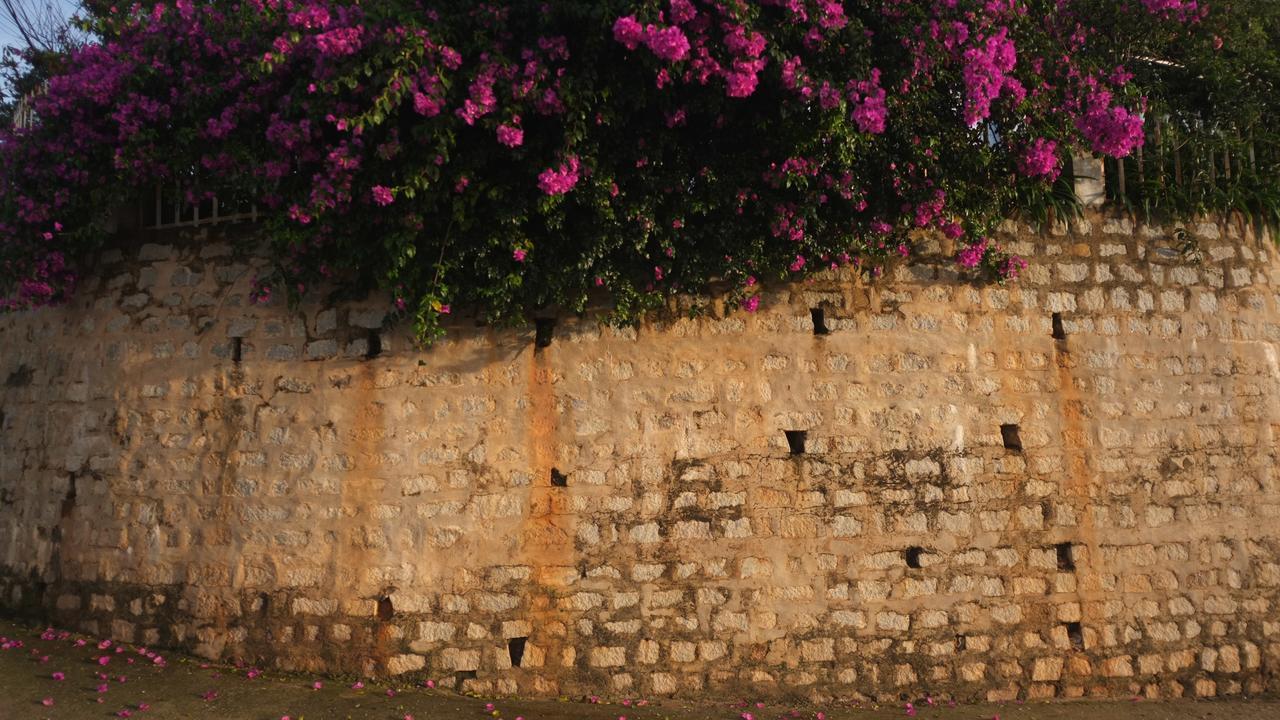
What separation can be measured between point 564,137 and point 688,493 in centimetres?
206

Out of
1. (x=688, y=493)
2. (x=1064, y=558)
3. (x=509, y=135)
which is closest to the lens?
(x=509, y=135)

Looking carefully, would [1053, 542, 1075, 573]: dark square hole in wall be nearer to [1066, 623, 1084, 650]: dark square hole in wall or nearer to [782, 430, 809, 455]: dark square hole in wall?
[1066, 623, 1084, 650]: dark square hole in wall

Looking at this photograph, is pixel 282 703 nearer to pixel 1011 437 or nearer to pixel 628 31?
pixel 628 31

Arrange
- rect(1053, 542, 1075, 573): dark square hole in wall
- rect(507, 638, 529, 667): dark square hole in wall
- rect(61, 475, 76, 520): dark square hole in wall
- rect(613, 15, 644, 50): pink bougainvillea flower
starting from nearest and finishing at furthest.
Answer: rect(613, 15, 644, 50): pink bougainvillea flower, rect(507, 638, 529, 667): dark square hole in wall, rect(1053, 542, 1075, 573): dark square hole in wall, rect(61, 475, 76, 520): dark square hole in wall

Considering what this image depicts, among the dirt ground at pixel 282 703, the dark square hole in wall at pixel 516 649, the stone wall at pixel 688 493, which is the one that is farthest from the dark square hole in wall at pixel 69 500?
the dark square hole in wall at pixel 516 649

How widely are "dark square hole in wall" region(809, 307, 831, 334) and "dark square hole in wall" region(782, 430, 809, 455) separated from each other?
604 millimetres

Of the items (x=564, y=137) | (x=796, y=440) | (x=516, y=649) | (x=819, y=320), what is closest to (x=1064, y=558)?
(x=796, y=440)

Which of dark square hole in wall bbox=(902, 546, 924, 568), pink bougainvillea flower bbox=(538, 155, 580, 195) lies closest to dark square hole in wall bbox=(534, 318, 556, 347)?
pink bougainvillea flower bbox=(538, 155, 580, 195)

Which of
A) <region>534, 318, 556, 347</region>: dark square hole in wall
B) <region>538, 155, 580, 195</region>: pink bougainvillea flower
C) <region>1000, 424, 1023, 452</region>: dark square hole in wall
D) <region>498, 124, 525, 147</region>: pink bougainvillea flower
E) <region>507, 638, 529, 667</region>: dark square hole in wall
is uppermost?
<region>498, 124, 525, 147</region>: pink bougainvillea flower

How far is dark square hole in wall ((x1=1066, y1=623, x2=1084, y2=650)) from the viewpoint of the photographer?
206 inches

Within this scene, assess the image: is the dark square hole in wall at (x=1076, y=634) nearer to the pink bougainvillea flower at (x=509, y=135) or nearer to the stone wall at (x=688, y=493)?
the stone wall at (x=688, y=493)

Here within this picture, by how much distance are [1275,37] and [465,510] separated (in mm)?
6599

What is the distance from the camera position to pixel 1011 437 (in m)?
5.38

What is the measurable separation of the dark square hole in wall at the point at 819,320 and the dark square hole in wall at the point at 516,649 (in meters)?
2.42
